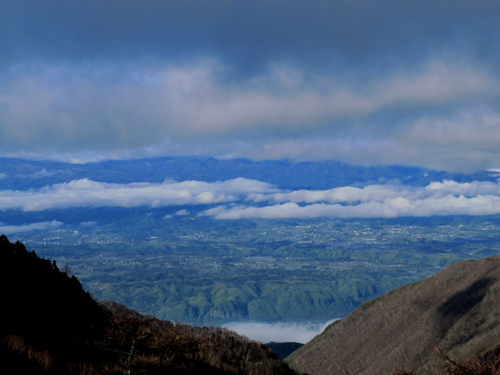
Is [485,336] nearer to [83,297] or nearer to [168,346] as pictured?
[83,297]

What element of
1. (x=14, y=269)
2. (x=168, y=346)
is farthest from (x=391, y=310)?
(x=168, y=346)

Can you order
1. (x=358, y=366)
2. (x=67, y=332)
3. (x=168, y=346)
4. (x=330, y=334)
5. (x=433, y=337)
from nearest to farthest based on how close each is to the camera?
1. (x=168, y=346)
2. (x=67, y=332)
3. (x=433, y=337)
4. (x=358, y=366)
5. (x=330, y=334)

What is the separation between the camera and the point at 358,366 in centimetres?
12100

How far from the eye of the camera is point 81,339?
28.7 metres

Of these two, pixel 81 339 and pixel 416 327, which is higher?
pixel 81 339

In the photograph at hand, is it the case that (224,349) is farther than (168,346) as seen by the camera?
Yes

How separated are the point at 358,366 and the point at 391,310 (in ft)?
81.5

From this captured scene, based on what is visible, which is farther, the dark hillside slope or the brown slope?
the brown slope

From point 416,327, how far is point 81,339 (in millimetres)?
110502

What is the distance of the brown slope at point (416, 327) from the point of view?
342 ft

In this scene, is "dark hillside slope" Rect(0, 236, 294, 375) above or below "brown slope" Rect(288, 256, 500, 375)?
above

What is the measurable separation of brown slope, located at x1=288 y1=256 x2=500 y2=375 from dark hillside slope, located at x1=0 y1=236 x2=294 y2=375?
6815 cm

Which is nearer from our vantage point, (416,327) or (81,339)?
(81,339)

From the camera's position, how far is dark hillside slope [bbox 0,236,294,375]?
20641 mm
